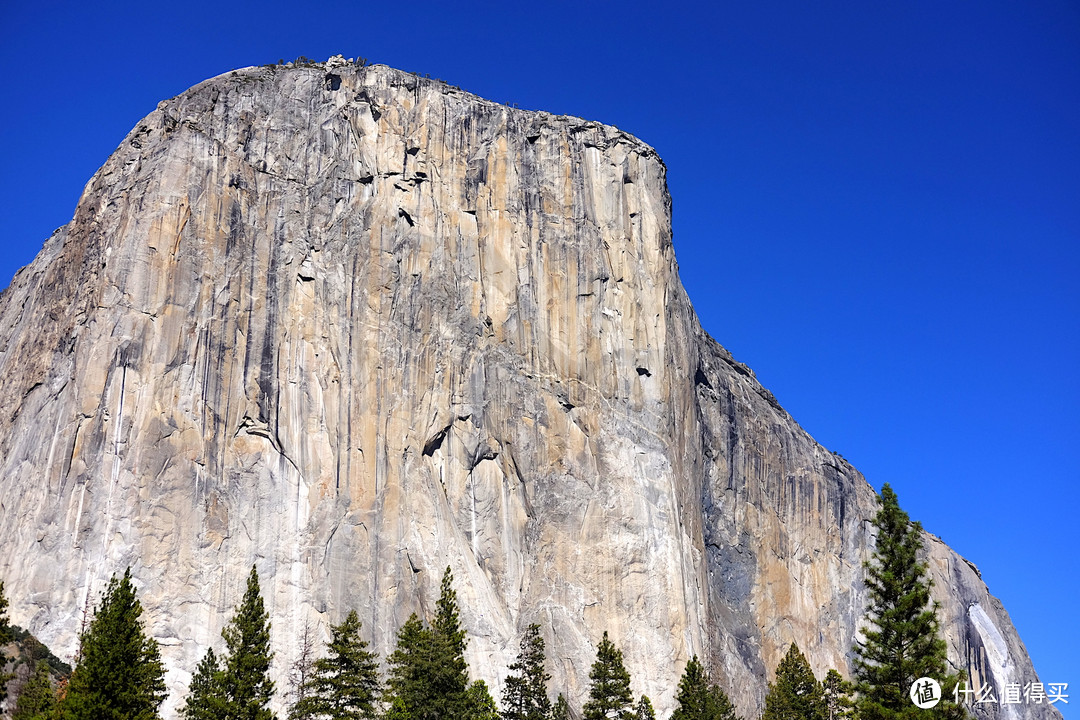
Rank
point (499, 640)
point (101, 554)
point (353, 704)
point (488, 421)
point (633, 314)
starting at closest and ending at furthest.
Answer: point (353, 704) < point (101, 554) < point (499, 640) < point (488, 421) < point (633, 314)

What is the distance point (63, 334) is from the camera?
71.9m

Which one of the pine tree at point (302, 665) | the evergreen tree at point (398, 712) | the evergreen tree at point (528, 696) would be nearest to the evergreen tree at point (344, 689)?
the evergreen tree at point (398, 712)

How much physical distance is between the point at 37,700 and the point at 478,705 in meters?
16.8

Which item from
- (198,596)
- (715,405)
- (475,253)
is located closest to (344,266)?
(475,253)

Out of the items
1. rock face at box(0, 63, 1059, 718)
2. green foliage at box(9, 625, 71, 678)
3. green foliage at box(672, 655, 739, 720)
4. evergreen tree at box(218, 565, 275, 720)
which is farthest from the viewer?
rock face at box(0, 63, 1059, 718)

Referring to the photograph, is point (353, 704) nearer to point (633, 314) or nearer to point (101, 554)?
point (101, 554)

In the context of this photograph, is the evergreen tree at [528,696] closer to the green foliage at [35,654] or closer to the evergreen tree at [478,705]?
the evergreen tree at [478,705]

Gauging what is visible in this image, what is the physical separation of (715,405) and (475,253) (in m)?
24.8

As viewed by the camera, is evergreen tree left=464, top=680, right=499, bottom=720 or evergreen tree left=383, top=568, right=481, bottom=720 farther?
evergreen tree left=464, top=680, right=499, bottom=720

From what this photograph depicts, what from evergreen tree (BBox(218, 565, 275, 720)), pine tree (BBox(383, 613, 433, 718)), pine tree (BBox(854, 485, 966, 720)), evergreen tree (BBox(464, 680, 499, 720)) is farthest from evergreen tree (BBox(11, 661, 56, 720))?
pine tree (BBox(854, 485, 966, 720))

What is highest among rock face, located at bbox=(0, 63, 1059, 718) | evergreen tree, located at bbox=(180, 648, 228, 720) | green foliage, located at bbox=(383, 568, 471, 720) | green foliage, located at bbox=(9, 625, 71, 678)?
rock face, located at bbox=(0, 63, 1059, 718)

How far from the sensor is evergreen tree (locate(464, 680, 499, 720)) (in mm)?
47969

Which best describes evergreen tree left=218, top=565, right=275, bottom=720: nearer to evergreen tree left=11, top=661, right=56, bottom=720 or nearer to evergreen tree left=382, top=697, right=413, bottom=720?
evergreen tree left=382, top=697, right=413, bottom=720

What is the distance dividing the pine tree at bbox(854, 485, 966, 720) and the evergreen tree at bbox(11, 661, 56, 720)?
26.7 m
